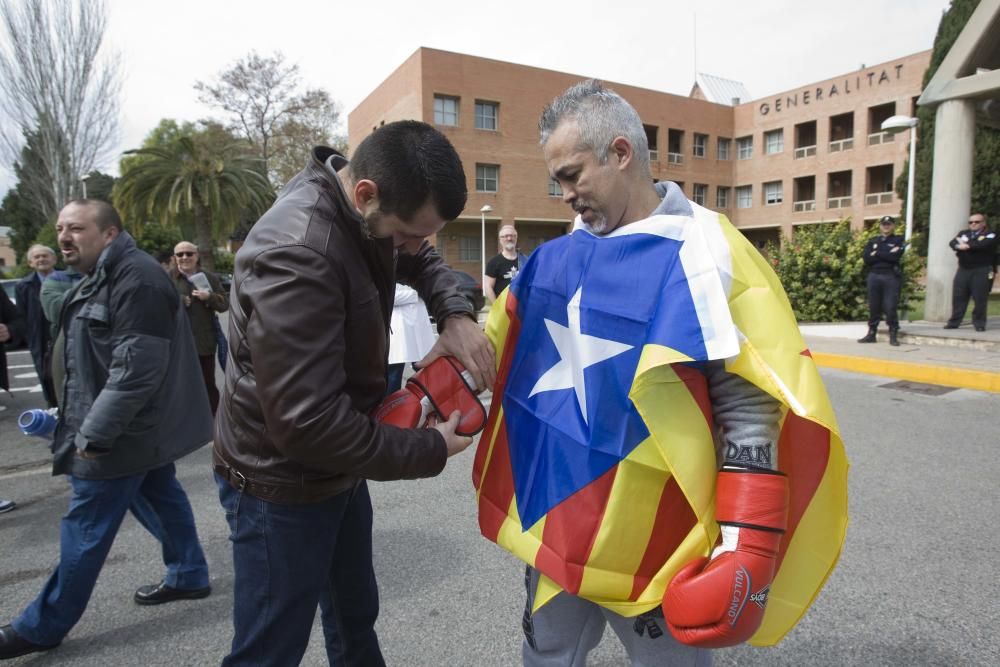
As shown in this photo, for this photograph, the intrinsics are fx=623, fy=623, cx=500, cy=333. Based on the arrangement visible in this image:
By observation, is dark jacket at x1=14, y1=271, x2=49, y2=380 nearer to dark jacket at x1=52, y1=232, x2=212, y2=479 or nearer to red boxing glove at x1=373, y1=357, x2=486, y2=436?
dark jacket at x1=52, y1=232, x2=212, y2=479

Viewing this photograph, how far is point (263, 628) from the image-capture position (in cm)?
155

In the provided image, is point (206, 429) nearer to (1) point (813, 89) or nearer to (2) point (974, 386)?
(2) point (974, 386)

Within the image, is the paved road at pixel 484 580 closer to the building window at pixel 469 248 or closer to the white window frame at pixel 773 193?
the building window at pixel 469 248

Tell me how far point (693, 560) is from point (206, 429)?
244cm

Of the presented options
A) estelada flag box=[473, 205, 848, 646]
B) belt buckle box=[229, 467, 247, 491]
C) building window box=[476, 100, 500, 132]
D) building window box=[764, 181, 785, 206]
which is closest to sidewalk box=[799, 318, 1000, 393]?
estelada flag box=[473, 205, 848, 646]

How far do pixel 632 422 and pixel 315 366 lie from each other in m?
0.69

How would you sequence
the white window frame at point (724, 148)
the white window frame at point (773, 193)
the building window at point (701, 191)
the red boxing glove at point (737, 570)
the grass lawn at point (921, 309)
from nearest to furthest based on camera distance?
1. the red boxing glove at point (737, 570)
2. the grass lawn at point (921, 309)
3. the white window frame at point (773, 193)
4. the building window at point (701, 191)
5. the white window frame at point (724, 148)

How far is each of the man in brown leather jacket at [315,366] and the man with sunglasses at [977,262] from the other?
11.0m

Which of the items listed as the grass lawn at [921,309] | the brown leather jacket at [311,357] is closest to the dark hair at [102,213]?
the brown leather jacket at [311,357]

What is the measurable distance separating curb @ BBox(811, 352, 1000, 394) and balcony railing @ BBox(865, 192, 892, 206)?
30.1 m

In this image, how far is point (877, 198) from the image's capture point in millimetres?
33656

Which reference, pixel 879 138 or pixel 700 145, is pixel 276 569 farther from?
pixel 700 145

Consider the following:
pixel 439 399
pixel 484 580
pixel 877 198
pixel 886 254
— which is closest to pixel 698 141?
pixel 877 198

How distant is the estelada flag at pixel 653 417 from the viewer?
1.29 m
